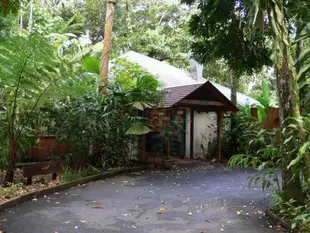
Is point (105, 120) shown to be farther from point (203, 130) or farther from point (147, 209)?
point (203, 130)

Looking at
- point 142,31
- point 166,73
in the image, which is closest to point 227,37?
point 166,73

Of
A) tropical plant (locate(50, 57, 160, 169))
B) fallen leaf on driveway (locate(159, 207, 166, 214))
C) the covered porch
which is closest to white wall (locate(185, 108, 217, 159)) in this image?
the covered porch

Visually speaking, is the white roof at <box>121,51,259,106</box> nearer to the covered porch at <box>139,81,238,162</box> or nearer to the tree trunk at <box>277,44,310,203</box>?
the covered porch at <box>139,81,238,162</box>

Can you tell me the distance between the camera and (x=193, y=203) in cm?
586

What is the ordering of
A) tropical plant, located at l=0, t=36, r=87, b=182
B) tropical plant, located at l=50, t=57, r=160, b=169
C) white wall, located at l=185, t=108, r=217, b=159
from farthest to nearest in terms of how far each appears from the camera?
1. white wall, located at l=185, t=108, r=217, b=159
2. tropical plant, located at l=50, t=57, r=160, b=169
3. tropical plant, located at l=0, t=36, r=87, b=182

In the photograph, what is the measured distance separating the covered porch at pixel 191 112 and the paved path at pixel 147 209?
7.69 ft

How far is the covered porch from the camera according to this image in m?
10.00

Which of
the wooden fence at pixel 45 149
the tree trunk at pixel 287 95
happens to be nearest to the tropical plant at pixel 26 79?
the wooden fence at pixel 45 149

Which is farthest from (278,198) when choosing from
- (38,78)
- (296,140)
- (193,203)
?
(38,78)

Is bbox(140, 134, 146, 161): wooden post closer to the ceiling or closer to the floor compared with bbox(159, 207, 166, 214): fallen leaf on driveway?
closer to the ceiling

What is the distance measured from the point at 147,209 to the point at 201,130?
8.09 meters

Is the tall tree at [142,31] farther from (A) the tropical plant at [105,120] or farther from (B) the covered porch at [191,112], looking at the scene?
(A) the tropical plant at [105,120]

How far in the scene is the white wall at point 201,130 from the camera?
1269 cm

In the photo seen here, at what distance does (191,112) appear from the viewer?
1246 centimetres
